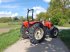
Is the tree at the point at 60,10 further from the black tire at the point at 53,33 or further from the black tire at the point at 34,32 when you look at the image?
the black tire at the point at 34,32

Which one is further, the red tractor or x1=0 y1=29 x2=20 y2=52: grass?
the red tractor

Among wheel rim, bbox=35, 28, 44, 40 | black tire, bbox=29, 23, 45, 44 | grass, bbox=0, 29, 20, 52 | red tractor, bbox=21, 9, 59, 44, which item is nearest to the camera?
grass, bbox=0, 29, 20, 52

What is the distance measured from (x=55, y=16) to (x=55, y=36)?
109 feet

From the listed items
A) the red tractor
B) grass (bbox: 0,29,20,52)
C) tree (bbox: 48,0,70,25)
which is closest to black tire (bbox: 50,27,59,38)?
the red tractor

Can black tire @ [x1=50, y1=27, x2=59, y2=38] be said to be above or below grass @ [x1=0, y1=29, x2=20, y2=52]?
above

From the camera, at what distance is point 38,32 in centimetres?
1411

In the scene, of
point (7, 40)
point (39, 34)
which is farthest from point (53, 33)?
point (7, 40)

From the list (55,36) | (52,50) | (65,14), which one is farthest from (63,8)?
(52,50)

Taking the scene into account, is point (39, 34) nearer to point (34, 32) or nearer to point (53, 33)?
point (34, 32)

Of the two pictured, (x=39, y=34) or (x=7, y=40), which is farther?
(x=7, y=40)

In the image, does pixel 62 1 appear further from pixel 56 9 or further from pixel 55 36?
pixel 55 36

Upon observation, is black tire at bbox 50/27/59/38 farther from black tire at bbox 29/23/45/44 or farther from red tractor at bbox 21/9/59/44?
black tire at bbox 29/23/45/44

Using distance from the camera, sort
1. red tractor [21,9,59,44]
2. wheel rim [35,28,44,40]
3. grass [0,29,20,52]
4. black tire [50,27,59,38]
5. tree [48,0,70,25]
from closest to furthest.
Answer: grass [0,29,20,52], red tractor [21,9,59,44], wheel rim [35,28,44,40], black tire [50,27,59,38], tree [48,0,70,25]

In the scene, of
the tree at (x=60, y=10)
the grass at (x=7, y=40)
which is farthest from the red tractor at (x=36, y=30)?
the tree at (x=60, y=10)
